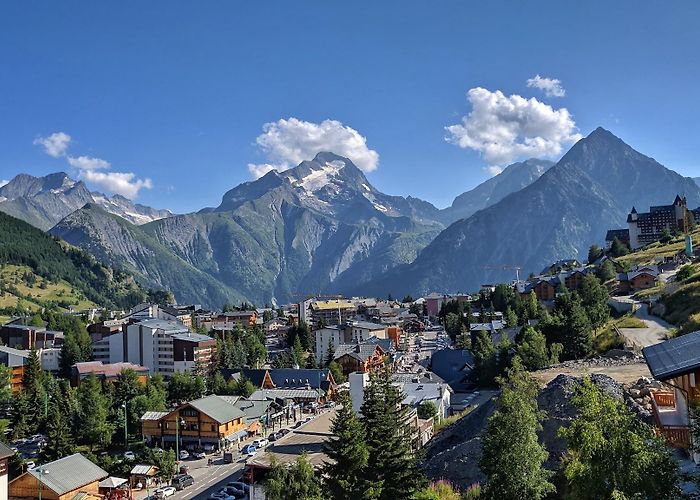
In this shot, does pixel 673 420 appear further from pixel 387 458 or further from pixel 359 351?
pixel 359 351

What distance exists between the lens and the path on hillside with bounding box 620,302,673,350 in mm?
46500

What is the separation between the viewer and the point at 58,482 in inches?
1679

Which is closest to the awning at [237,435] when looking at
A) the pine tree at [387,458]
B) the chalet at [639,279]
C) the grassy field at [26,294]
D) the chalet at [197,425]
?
the chalet at [197,425]

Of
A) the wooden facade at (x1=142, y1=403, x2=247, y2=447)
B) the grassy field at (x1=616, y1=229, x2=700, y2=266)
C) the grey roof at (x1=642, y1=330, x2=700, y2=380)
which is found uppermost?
the grassy field at (x1=616, y1=229, x2=700, y2=266)

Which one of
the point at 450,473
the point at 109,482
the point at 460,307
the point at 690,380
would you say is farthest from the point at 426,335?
the point at 690,380

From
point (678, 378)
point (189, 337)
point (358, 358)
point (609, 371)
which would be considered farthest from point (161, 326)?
point (678, 378)

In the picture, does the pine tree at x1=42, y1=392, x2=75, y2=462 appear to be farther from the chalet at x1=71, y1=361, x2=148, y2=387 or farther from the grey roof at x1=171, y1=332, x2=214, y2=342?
the grey roof at x1=171, y1=332, x2=214, y2=342

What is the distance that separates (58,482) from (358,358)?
54303 mm

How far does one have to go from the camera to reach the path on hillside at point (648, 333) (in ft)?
153

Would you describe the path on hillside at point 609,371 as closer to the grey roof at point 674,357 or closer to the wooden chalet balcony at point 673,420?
the wooden chalet balcony at point 673,420

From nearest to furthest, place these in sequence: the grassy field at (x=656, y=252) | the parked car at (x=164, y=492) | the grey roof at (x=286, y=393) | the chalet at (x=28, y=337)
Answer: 1. the parked car at (x=164, y=492)
2. the grey roof at (x=286, y=393)
3. the grassy field at (x=656, y=252)
4. the chalet at (x=28, y=337)

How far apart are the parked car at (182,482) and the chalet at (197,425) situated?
972cm

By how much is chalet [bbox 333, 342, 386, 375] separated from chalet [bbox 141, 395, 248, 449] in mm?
32252

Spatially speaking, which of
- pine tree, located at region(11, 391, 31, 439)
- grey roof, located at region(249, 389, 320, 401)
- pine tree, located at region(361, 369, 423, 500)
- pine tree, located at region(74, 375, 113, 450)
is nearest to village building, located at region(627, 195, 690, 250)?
grey roof, located at region(249, 389, 320, 401)
